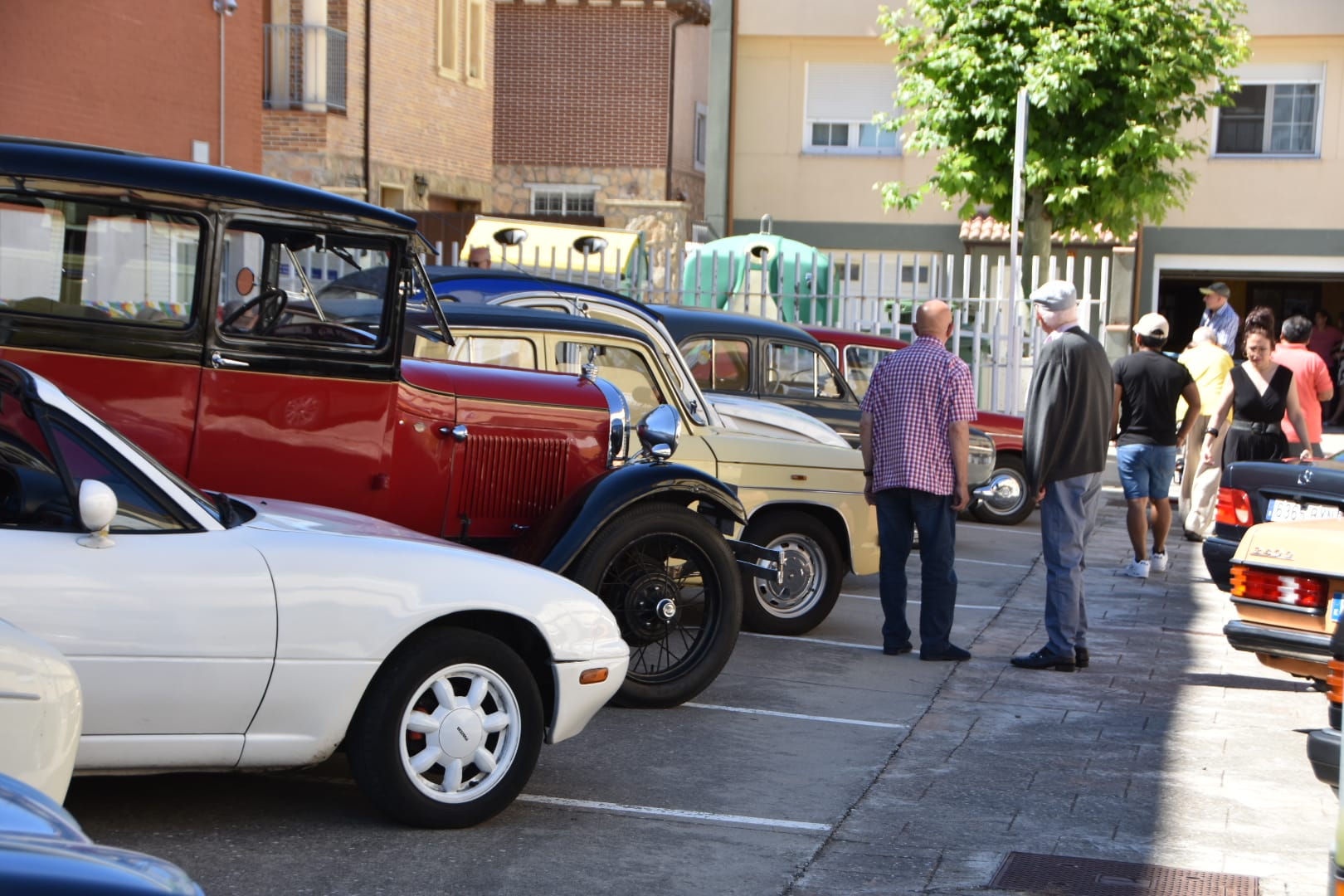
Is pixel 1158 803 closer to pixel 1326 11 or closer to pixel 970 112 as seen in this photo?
pixel 970 112

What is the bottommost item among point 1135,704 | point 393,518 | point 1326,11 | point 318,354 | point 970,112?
point 1135,704

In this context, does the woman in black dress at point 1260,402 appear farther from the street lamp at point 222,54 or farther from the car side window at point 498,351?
the street lamp at point 222,54

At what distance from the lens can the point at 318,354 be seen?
269 inches

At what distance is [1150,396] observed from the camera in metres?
11.6

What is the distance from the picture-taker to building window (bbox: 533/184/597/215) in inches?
1385

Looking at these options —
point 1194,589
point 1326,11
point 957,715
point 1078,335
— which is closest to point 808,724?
point 957,715

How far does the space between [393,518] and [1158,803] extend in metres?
3.28

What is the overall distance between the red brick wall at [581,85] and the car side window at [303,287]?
28.4 meters

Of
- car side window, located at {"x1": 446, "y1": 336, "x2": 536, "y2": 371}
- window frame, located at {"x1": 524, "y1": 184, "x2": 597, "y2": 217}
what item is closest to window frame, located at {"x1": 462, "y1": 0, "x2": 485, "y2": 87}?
window frame, located at {"x1": 524, "y1": 184, "x2": 597, "y2": 217}

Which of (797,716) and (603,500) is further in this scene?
(797,716)

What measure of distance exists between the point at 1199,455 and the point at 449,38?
20.6m

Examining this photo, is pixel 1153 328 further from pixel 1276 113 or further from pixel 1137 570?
pixel 1276 113

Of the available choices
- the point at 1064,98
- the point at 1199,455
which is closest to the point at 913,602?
the point at 1199,455

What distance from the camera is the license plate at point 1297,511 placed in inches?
306
